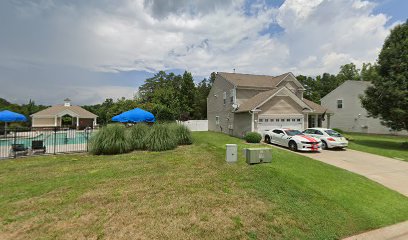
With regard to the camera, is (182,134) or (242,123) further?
(242,123)

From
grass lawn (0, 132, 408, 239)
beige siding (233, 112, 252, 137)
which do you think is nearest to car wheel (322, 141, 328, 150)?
beige siding (233, 112, 252, 137)

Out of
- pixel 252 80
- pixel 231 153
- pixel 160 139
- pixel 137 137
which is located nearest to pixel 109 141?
A: pixel 137 137

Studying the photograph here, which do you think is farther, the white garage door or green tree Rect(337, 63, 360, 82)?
green tree Rect(337, 63, 360, 82)

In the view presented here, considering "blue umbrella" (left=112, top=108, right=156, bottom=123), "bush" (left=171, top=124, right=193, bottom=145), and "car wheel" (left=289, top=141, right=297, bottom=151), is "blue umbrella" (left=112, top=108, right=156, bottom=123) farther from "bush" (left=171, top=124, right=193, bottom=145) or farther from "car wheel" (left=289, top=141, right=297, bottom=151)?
"car wheel" (left=289, top=141, right=297, bottom=151)

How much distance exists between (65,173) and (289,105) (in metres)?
18.4

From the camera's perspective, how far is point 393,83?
16.5 meters

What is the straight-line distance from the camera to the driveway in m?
8.25

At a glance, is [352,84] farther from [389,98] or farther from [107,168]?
[107,168]

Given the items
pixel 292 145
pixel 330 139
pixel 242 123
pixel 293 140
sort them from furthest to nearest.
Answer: pixel 242 123
pixel 330 139
pixel 292 145
pixel 293 140

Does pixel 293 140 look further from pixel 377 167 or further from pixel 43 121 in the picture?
pixel 43 121

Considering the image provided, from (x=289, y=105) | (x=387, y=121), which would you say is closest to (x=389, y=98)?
(x=387, y=121)

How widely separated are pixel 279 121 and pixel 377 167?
9315 mm

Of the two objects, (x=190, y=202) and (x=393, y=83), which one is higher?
(x=393, y=83)

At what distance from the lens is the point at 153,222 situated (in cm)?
441
